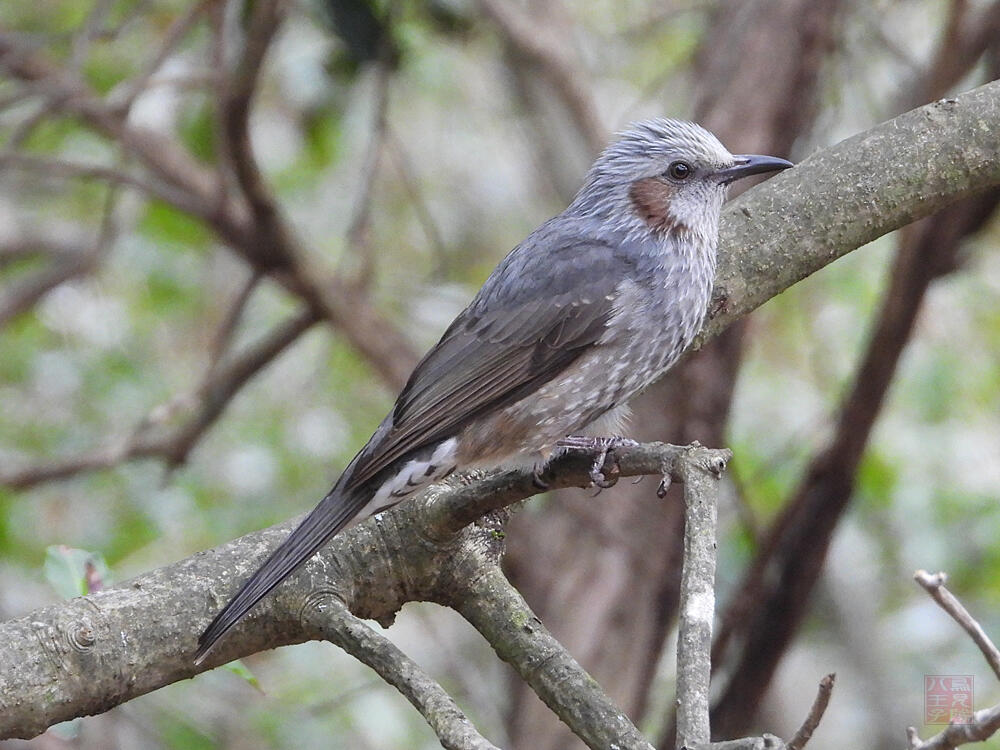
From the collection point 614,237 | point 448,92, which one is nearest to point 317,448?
point 448,92

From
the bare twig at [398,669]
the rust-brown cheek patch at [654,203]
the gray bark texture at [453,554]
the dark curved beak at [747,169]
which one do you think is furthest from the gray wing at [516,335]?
the bare twig at [398,669]

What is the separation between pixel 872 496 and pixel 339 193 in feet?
14.0

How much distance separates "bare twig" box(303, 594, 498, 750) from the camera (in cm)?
225

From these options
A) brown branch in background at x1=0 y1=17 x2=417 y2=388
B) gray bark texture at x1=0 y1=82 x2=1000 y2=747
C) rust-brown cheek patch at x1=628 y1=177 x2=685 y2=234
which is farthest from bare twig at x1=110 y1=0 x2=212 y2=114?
gray bark texture at x1=0 y1=82 x2=1000 y2=747

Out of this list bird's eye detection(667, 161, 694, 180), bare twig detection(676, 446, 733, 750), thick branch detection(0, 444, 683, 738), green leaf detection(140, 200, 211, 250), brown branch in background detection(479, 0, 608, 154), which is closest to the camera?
bare twig detection(676, 446, 733, 750)

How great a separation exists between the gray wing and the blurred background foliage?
158 cm

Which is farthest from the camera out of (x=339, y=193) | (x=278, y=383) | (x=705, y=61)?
(x=339, y=193)

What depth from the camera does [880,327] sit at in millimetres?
4852

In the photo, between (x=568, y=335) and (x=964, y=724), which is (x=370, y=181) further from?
(x=964, y=724)

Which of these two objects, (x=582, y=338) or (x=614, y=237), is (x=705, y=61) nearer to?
(x=614, y=237)

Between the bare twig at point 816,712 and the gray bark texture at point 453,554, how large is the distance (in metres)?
0.56

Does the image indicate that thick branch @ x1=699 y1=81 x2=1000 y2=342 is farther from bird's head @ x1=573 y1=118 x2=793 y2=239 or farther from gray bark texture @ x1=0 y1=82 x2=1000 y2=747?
bird's head @ x1=573 y1=118 x2=793 y2=239

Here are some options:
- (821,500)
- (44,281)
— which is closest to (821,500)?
(821,500)

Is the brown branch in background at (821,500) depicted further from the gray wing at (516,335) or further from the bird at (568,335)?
the gray wing at (516,335)
